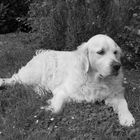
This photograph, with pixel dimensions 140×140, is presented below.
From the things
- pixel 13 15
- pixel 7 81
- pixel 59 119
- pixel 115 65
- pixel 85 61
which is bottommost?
pixel 13 15

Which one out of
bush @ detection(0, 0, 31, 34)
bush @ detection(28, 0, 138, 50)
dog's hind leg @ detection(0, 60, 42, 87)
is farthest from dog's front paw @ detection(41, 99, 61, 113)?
bush @ detection(0, 0, 31, 34)

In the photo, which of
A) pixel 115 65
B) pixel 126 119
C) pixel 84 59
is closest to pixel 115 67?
pixel 115 65

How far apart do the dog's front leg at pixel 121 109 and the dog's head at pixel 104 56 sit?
1.19 feet

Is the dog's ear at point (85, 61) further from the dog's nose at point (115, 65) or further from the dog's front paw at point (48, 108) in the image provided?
the dog's front paw at point (48, 108)

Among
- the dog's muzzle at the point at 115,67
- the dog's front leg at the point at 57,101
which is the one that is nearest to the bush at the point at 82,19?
the dog's front leg at the point at 57,101

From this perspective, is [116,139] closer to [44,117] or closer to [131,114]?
[131,114]

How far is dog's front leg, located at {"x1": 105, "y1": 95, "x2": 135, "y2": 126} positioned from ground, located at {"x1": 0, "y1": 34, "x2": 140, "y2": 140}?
67 mm

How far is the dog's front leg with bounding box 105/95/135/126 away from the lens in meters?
4.87

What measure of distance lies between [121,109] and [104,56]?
2.32 ft

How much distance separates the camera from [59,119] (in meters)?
5.12

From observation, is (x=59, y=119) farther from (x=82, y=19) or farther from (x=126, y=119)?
(x=82, y=19)

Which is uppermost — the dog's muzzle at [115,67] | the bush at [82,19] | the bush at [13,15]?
the dog's muzzle at [115,67]

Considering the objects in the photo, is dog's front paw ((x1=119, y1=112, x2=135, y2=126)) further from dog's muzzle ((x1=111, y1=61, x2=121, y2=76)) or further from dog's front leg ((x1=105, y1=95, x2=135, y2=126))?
dog's muzzle ((x1=111, y1=61, x2=121, y2=76))

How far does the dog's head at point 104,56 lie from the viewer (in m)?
5.12
